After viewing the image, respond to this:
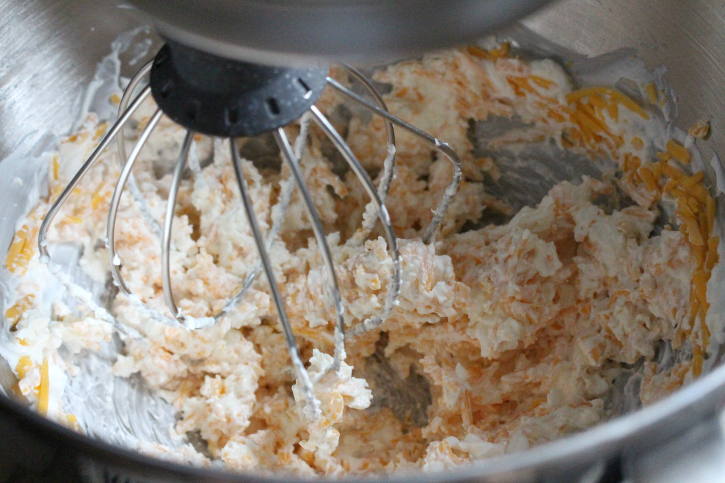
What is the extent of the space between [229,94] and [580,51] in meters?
0.68

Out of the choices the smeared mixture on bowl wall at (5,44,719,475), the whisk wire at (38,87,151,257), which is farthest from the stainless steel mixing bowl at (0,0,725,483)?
the whisk wire at (38,87,151,257)

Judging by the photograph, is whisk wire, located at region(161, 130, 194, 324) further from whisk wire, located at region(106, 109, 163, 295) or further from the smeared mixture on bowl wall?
the smeared mixture on bowl wall

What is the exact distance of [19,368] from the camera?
3.05 feet

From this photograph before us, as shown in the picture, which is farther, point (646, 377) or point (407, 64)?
point (407, 64)

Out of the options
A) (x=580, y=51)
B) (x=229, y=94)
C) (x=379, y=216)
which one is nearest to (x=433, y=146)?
(x=379, y=216)

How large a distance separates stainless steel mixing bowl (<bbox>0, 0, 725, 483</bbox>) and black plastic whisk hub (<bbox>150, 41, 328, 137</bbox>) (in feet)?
0.99

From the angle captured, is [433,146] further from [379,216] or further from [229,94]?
[229,94]

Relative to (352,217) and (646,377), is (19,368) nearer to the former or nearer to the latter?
(352,217)

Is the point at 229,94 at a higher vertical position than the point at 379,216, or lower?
higher

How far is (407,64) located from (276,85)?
0.63 meters

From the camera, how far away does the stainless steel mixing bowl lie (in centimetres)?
52

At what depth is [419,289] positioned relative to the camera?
1.04 metres

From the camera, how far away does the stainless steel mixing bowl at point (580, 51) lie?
0.52 meters

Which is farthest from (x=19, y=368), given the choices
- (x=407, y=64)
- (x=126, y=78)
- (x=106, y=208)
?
(x=407, y=64)
